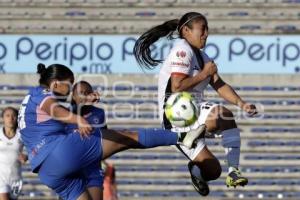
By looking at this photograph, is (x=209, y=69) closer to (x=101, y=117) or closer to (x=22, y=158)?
(x=101, y=117)

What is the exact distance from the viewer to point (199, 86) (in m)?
9.69

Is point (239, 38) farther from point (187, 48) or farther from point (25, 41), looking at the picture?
point (187, 48)

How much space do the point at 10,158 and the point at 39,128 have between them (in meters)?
4.67

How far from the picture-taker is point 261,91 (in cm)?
1820

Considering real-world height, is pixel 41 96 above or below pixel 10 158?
above

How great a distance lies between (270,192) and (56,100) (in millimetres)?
9665

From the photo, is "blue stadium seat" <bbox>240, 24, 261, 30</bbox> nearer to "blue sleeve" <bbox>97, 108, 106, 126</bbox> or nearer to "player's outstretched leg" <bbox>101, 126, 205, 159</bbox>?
"blue sleeve" <bbox>97, 108, 106, 126</bbox>

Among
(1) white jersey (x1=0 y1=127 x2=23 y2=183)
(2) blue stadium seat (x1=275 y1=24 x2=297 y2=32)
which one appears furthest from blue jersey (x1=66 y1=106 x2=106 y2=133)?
(2) blue stadium seat (x1=275 y1=24 x2=297 y2=32)

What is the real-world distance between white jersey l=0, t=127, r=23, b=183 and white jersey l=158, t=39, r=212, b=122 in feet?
13.5

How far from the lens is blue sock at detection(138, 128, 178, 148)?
884 cm

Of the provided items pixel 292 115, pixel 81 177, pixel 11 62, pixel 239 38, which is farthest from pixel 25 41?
pixel 81 177

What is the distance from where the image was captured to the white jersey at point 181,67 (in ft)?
31.2

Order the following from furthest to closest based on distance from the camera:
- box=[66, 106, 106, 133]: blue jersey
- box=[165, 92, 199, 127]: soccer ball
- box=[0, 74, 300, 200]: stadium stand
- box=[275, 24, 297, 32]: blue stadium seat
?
1. box=[275, 24, 297, 32]: blue stadium seat
2. box=[0, 74, 300, 200]: stadium stand
3. box=[66, 106, 106, 133]: blue jersey
4. box=[165, 92, 199, 127]: soccer ball

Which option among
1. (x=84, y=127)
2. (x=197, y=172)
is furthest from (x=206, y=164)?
(x=84, y=127)
